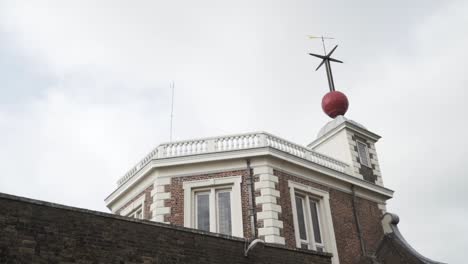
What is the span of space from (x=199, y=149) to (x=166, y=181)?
188 centimetres

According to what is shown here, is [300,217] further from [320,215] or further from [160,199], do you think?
[160,199]

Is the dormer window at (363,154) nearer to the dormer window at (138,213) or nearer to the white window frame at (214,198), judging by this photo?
the white window frame at (214,198)

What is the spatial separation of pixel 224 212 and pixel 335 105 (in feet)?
38.2

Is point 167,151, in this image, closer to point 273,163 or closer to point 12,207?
point 273,163

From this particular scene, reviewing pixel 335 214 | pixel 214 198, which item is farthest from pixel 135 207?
pixel 335 214

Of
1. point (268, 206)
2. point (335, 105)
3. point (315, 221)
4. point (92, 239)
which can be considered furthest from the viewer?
point (335, 105)

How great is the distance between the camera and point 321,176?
64.4 ft

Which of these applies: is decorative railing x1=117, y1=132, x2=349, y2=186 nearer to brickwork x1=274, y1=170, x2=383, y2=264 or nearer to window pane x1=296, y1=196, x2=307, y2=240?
brickwork x1=274, y1=170, x2=383, y2=264

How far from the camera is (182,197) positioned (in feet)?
57.6

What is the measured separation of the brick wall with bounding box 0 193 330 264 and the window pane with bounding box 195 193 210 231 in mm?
7258

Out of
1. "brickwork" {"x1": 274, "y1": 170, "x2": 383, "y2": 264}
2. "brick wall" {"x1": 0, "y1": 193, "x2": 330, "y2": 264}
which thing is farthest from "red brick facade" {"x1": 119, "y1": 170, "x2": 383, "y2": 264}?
"brick wall" {"x1": 0, "y1": 193, "x2": 330, "y2": 264}

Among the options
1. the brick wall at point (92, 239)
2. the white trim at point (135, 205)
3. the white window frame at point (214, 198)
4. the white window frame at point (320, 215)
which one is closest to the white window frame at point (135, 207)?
the white trim at point (135, 205)

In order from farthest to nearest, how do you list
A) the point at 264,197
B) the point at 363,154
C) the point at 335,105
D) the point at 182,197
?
the point at 335,105 < the point at 363,154 < the point at 182,197 < the point at 264,197

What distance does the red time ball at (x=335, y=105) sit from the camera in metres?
26.2
